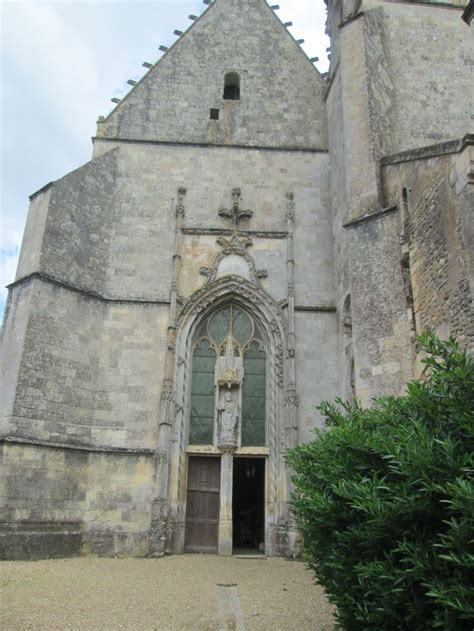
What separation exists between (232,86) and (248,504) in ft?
34.0

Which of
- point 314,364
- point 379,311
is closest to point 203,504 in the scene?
point 314,364

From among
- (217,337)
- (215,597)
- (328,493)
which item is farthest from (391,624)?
(217,337)

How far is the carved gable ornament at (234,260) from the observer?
38.4 feet

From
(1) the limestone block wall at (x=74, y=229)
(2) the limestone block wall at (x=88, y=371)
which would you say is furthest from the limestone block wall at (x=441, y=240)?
(1) the limestone block wall at (x=74, y=229)

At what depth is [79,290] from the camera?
10742 millimetres

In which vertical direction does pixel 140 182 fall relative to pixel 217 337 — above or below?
above

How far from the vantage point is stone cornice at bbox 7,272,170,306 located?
10.1 meters

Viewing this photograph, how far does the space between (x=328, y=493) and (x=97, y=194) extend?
954 centimetres

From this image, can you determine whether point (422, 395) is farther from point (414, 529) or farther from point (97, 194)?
point (97, 194)

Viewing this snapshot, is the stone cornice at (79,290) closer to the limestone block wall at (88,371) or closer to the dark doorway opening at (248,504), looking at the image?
the limestone block wall at (88,371)

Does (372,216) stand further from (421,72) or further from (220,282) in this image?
(421,72)

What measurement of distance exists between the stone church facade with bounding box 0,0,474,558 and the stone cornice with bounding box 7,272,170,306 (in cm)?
5

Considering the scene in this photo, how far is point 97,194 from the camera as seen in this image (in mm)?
11859

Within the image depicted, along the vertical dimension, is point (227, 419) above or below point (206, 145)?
below
